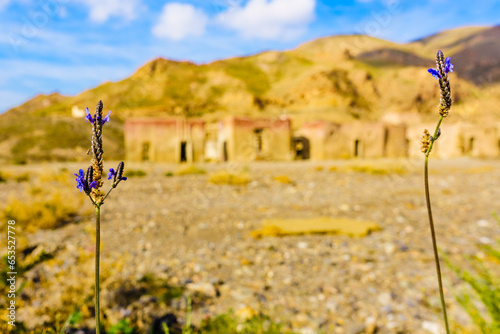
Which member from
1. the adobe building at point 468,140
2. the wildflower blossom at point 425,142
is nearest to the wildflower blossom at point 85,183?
the wildflower blossom at point 425,142

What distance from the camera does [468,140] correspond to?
26.0 m

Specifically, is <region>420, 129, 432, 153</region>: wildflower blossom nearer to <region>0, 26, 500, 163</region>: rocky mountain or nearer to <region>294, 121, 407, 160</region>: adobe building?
<region>294, 121, 407, 160</region>: adobe building

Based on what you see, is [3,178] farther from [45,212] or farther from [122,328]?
[122,328]

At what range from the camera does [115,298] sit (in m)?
3.34

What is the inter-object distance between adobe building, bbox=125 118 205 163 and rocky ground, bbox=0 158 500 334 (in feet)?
37.6

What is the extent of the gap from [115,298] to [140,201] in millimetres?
5628

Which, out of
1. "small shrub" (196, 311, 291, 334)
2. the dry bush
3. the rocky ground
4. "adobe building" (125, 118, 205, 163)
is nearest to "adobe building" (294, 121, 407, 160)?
"adobe building" (125, 118, 205, 163)

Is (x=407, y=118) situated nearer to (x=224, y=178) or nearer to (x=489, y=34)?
(x=224, y=178)

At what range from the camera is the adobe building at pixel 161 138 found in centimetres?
2023

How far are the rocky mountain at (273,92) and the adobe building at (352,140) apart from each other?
14.7m

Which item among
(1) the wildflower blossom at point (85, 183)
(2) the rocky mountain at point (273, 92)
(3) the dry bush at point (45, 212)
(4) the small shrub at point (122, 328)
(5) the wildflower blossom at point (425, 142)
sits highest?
(2) the rocky mountain at point (273, 92)

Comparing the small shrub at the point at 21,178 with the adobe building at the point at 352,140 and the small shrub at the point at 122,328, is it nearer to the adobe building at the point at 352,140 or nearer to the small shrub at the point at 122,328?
the small shrub at the point at 122,328

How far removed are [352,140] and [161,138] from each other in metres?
13.5

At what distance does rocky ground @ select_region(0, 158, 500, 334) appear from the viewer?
3.29 metres
